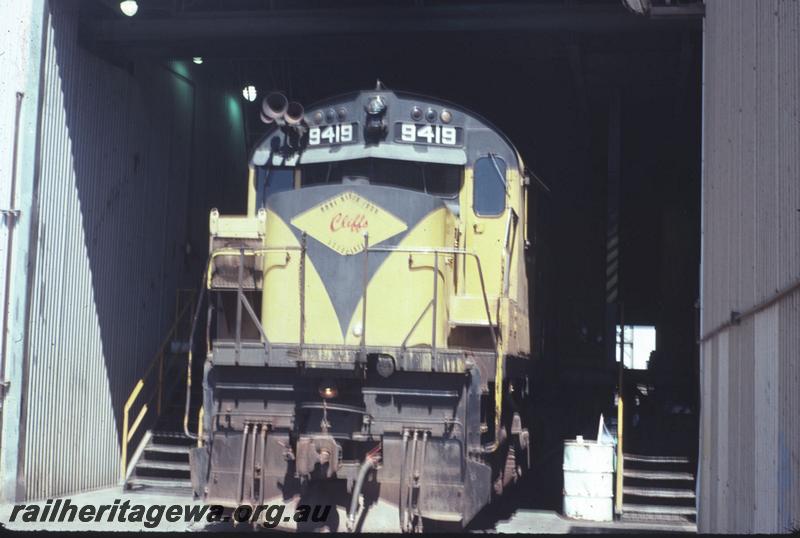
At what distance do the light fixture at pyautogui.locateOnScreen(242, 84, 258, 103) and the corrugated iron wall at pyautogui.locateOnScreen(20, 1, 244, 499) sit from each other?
1207mm

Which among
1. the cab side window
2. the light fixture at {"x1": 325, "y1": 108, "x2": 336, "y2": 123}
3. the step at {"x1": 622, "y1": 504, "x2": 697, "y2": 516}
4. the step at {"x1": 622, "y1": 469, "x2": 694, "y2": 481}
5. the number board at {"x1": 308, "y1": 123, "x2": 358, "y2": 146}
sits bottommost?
the step at {"x1": 622, "y1": 504, "x2": 697, "y2": 516}

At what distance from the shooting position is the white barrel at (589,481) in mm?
11445

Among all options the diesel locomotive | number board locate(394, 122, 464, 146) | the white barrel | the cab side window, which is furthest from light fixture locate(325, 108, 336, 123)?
the white barrel

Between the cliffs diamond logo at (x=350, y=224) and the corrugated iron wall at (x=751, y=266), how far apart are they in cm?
283

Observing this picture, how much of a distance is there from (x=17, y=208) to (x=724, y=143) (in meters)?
7.45

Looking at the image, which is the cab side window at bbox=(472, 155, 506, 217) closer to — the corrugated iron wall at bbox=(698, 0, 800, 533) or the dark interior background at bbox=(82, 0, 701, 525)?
the dark interior background at bbox=(82, 0, 701, 525)

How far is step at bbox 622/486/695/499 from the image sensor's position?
11.7 meters

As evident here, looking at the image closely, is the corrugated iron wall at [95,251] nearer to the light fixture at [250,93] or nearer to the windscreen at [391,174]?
the light fixture at [250,93]

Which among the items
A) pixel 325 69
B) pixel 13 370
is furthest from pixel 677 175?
pixel 13 370

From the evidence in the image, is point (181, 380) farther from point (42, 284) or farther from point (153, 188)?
point (42, 284)

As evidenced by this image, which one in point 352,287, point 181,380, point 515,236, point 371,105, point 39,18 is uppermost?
point 39,18

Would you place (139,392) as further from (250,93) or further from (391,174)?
(391,174)

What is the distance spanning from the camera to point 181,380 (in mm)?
15031

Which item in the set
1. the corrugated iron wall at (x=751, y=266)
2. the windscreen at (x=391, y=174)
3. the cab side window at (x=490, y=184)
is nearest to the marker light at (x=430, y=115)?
the windscreen at (x=391, y=174)
